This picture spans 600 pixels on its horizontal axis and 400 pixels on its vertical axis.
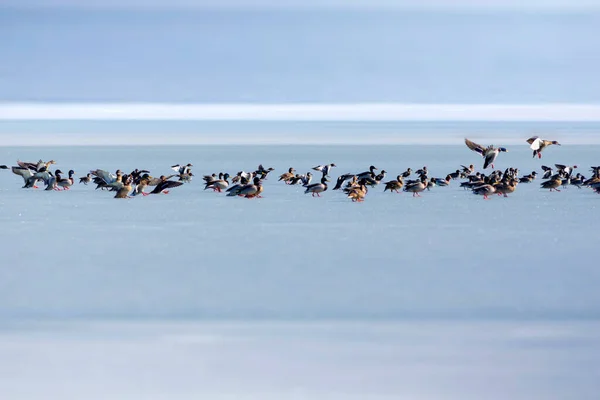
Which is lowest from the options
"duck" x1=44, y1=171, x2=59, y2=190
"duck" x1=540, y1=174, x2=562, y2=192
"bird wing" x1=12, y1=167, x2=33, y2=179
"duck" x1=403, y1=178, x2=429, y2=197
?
"duck" x1=44, y1=171, x2=59, y2=190

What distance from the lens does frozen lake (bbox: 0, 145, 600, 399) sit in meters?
5.86

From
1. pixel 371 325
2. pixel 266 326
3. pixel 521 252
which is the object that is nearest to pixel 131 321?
pixel 266 326

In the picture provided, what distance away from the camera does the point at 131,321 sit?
757 cm

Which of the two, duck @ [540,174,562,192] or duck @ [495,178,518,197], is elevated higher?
duck @ [540,174,562,192]

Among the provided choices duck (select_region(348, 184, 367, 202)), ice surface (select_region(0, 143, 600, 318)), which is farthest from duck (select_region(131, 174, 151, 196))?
duck (select_region(348, 184, 367, 202))

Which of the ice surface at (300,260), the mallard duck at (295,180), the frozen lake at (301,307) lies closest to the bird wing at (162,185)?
the ice surface at (300,260)

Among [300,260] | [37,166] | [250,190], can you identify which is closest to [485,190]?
[250,190]

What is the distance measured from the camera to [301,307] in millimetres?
8078

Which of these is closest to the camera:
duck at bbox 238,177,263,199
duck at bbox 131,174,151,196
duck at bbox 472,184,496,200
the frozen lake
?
the frozen lake

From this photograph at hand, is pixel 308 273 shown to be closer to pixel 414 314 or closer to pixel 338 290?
pixel 338 290

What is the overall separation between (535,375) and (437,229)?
801 centimetres

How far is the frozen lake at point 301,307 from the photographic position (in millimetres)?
5855

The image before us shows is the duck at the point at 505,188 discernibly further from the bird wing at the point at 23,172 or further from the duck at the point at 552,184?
the bird wing at the point at 23,172

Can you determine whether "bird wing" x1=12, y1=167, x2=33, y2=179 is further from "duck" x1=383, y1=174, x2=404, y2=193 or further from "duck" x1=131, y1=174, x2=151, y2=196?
"duck" x1=383, y1=174, x2=404, y2=193
